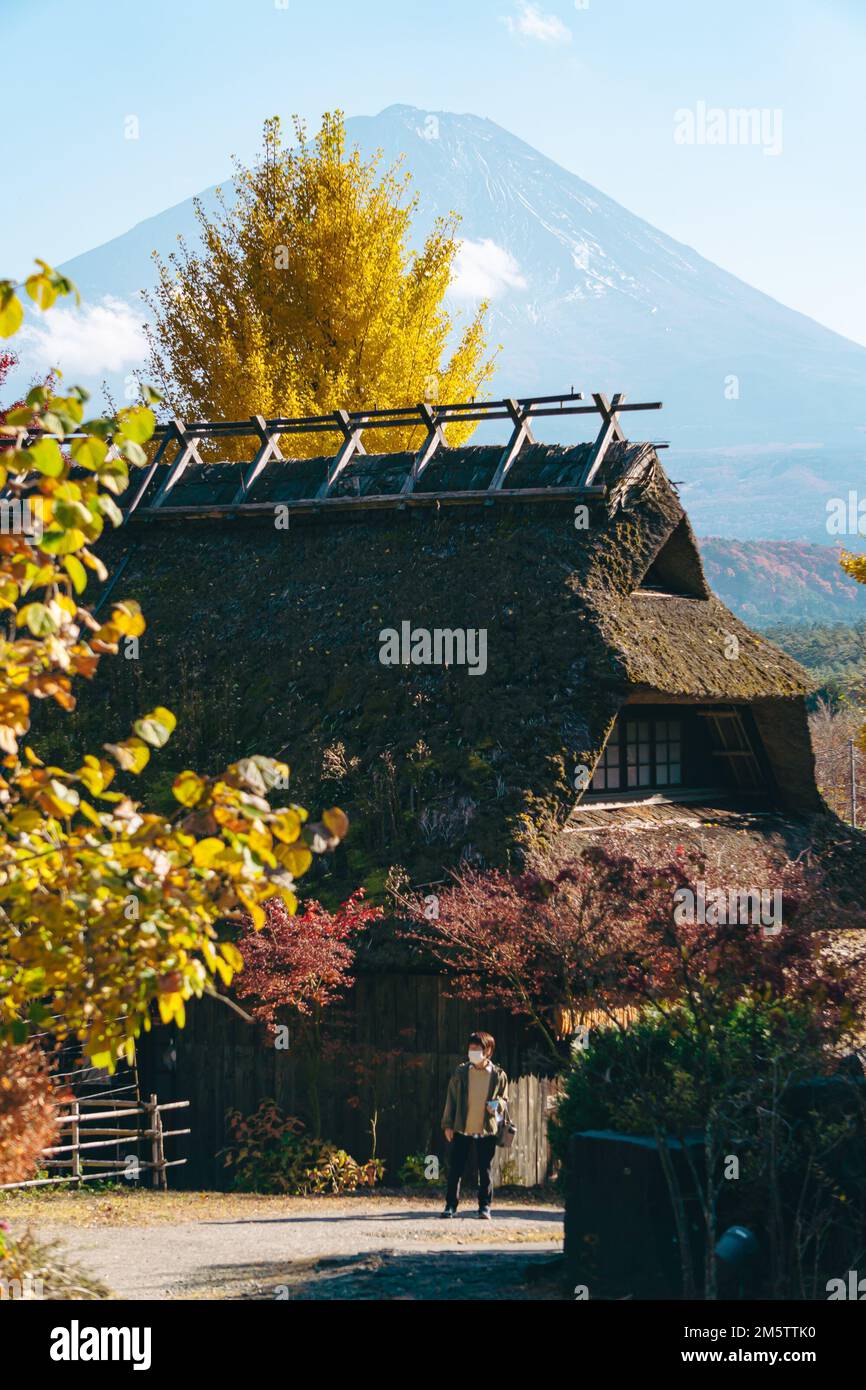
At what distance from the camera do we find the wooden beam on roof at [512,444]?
67.4 feet

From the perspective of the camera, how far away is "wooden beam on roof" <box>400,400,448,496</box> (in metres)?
21.3

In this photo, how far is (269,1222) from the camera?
1373 centimetres

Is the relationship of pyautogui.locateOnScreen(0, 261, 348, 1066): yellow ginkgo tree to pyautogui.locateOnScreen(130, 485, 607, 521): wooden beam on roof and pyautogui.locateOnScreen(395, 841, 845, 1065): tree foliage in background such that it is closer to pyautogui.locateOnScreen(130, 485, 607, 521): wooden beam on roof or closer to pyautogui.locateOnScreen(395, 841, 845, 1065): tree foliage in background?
pyautogui.locateOnScreen(395, 841, 845, 1065): tree foliage in background

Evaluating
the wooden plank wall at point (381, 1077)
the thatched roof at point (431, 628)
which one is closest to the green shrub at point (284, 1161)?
the wooden plank wall at point (381, 1077)

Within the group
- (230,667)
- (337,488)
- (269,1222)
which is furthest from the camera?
(337,488)

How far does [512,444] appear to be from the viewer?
20.9m

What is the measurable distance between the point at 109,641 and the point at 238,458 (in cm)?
2708

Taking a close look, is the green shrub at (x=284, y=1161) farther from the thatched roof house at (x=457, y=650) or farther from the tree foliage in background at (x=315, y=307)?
the tree foliage in background at (x=315, y=307)

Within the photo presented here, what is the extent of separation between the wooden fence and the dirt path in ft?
2.01

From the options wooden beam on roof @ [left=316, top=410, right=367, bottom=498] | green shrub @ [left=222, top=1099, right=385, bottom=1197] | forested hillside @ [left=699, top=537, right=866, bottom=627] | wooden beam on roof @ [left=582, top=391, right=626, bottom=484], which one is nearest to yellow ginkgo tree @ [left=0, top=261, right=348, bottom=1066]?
green shrub @ [left=222, top=1099, right=385, bottom=1197]

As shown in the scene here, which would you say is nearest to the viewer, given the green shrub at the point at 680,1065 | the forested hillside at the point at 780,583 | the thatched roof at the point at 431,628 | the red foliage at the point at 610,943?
the green shrub at the point at 680,1065
